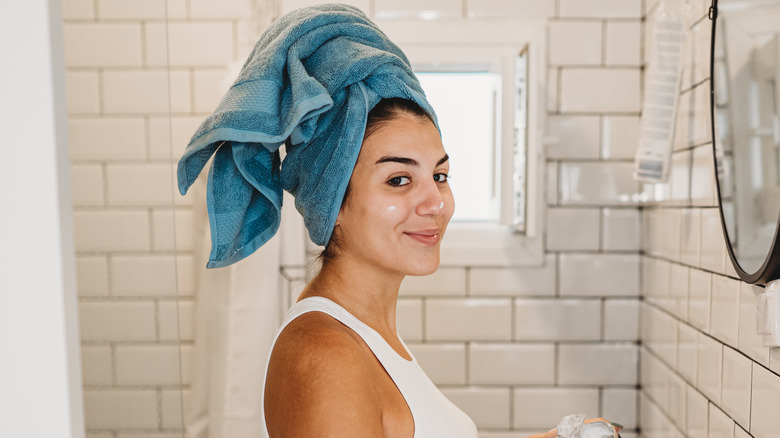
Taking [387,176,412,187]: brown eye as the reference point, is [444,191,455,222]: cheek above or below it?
below

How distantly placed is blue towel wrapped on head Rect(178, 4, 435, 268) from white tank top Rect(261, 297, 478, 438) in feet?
0.38

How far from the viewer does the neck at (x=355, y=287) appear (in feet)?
3.15

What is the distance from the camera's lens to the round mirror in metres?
0.88

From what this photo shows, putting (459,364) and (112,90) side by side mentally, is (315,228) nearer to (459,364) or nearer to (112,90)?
(112,90)

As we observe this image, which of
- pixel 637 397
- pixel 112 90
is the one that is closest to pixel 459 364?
pixel 637 397

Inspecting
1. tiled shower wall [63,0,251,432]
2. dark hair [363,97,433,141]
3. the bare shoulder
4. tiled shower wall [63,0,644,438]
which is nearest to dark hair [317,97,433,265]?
dark hair [363,97,433,141]

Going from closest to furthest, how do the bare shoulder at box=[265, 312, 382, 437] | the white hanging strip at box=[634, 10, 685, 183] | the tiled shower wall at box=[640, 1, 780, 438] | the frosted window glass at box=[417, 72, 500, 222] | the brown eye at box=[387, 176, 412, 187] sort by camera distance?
1. the bare shoulder at box=[265, 312, 382, 437]
2. the brown eye at box=[387, 176, 412, 187]
3. the tiled shower wall at box=[640, 1, 780, 438]
4. the white hanging strip at box=[634, 10, 685, 183]
5. the frosted window glass at box=[417, 72, 500, 222]

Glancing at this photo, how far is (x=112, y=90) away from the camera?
0.92 metres

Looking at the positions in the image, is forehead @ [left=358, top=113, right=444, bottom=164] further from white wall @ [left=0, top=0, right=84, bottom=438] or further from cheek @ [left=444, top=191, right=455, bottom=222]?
white wall @ [left=0, top=0, right=84, bottom=438]

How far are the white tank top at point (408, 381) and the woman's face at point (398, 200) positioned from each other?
10cm

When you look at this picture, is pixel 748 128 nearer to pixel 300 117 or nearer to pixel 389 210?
pixel 389 210

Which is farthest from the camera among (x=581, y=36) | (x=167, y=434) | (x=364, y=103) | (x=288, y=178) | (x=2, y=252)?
(x=581, y=36)

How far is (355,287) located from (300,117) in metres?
0.33

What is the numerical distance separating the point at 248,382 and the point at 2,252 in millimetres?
1240
